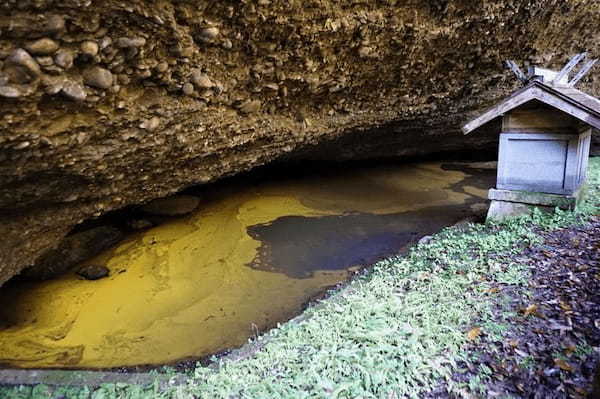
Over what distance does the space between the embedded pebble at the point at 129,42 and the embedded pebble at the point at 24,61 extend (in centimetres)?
73

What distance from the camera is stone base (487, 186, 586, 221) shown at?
225 inches

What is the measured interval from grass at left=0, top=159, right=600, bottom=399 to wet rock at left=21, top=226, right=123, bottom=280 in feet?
12.4

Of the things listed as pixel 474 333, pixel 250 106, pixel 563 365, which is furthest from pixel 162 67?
pixel 563 365

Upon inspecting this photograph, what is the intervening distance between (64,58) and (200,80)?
5.09 ft

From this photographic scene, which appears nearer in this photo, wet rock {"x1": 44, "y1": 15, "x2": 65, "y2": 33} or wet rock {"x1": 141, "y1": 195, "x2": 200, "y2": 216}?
wet rock {"x1": 44, "y1": 15, "x2": 65, "y2": 33}

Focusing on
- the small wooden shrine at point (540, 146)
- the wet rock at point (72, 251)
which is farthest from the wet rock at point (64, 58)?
the small wooden shrine at point (540, 146)

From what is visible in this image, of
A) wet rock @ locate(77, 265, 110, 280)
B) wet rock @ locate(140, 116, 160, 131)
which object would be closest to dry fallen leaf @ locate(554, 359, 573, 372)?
wet rock @ locate(140, 116, 160, 131)

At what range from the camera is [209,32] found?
12.9ft

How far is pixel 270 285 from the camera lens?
18.7ft

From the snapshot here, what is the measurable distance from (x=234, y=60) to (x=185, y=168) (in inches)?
83.4

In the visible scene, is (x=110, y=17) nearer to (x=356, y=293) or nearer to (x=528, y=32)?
(x=356, y=293)

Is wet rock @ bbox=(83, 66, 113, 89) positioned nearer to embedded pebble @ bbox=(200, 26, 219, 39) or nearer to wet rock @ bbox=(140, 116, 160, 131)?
wet rock @ bbox=(140, 116, 160, 131)

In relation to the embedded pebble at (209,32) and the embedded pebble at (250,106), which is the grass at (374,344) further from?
the embedded pebble at (209,32)

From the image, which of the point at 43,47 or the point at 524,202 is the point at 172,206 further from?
the point at 524,202
